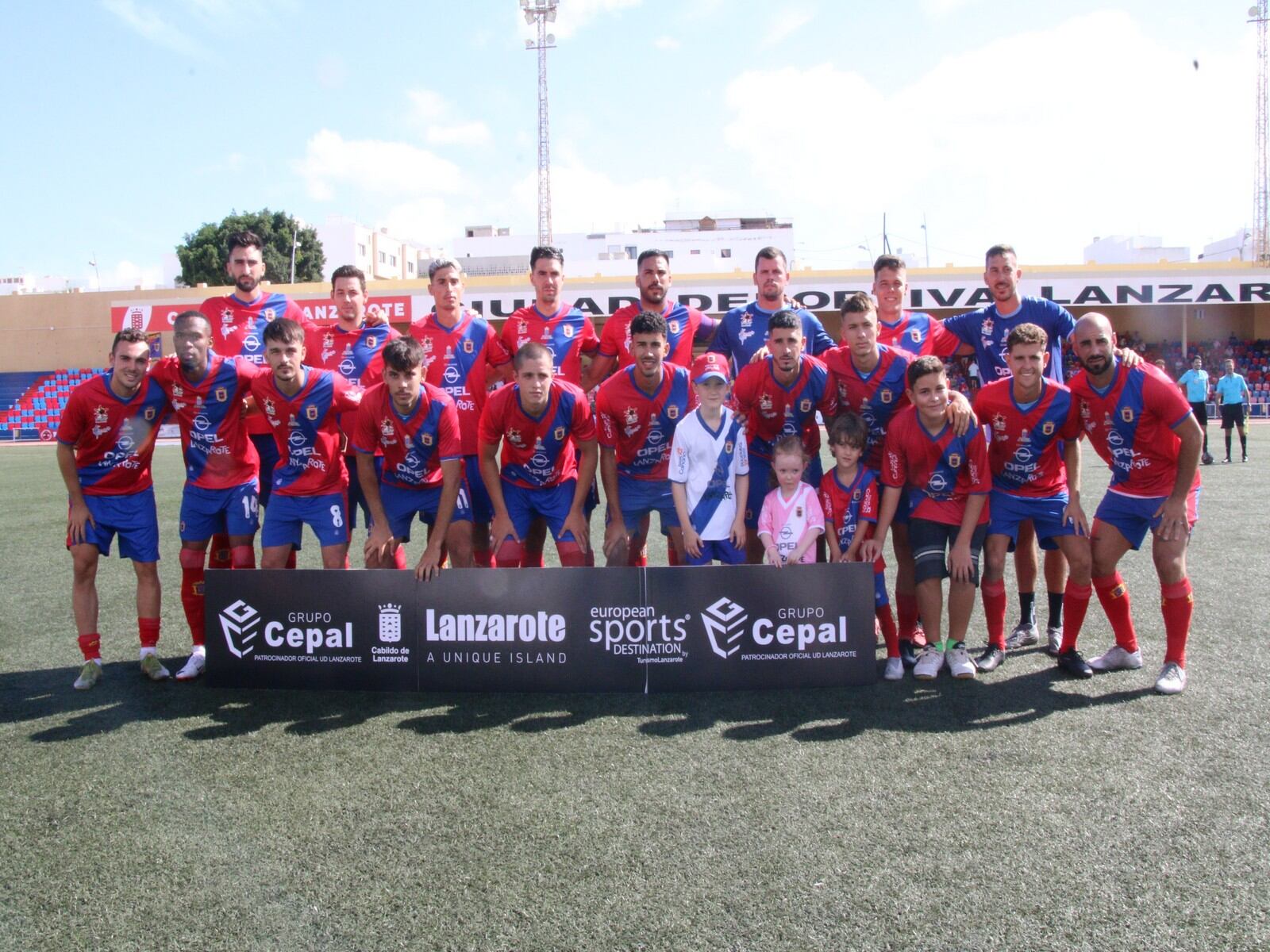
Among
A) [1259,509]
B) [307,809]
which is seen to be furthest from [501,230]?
[307,809]

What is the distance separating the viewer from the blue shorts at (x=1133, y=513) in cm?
461

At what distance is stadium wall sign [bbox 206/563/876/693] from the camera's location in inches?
173

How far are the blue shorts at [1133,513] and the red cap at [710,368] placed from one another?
2068 mm

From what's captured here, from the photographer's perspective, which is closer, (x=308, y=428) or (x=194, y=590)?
(x=308, y=428)

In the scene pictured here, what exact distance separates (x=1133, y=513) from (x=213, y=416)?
16.6 feet

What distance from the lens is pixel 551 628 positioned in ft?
14.5

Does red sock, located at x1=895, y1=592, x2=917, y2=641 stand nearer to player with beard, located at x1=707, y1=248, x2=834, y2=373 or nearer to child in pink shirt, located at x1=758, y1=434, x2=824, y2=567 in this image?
child in pink shirt, located at x1=758, y1=434, x2=824, y2=567

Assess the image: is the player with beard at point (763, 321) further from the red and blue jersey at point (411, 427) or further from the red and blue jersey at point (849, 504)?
the red and blue jersey at point (411, 427)

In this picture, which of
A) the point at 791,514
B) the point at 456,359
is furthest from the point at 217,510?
the point at 791,514

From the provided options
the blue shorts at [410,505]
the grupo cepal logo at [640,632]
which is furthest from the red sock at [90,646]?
the grupo cepal logo at [640,632]

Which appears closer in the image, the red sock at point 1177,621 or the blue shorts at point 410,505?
the red sock at point 1177,621

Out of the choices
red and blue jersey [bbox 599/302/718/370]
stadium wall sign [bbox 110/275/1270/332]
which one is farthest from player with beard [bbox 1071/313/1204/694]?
stadium wall sign [bbox 110/275/1270/332]

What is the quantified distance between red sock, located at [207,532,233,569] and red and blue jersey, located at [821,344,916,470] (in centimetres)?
376

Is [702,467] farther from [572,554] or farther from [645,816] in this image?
[645,816]
